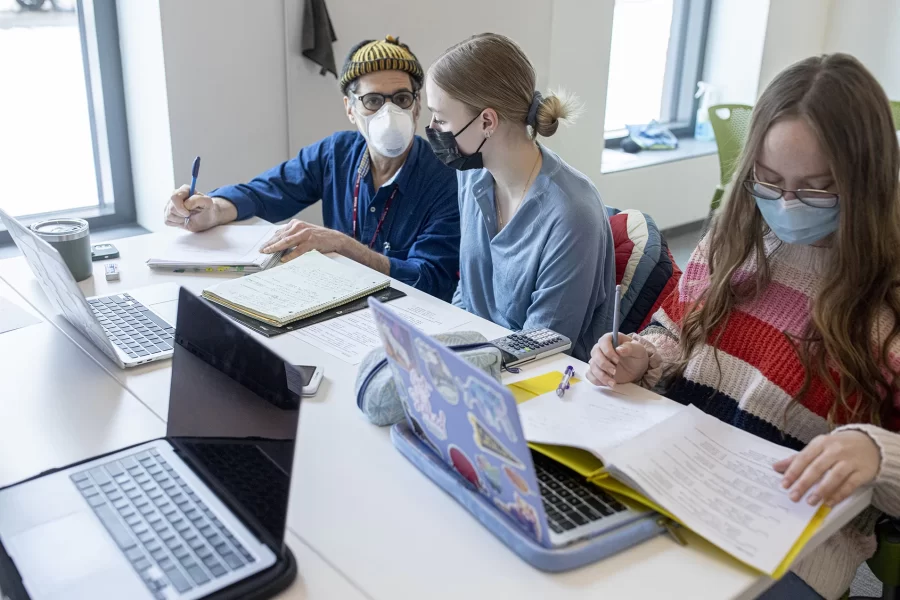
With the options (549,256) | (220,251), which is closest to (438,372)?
(549,256)

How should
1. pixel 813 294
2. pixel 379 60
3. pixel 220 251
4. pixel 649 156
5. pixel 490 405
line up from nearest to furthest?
pixel 490 405 < pixel 813 294 < pixel 220 251 < pixel 379 60 < pixel 649 156

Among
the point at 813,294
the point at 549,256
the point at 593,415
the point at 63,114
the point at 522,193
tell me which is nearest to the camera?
the point at 593,415

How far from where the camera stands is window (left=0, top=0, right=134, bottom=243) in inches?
98.3

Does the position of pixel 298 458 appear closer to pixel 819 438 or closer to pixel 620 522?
pixel 620 522

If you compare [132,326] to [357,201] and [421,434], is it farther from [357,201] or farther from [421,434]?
[357,201]

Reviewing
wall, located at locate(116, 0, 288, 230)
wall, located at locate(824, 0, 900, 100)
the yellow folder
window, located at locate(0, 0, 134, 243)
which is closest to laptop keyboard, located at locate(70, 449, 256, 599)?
the yellow folder

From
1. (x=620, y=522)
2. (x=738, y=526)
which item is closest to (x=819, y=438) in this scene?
(x=738, y=526)

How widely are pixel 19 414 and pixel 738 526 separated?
1.00 meters

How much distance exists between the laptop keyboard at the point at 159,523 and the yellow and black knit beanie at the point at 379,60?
1.22 metres

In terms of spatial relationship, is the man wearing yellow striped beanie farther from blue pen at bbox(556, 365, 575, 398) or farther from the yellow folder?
the yellow folder

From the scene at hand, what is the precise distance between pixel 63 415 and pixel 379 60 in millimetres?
1151

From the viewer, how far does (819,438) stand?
40.3 inches

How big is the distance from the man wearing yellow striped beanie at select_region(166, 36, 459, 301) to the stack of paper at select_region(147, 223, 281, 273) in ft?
0.12

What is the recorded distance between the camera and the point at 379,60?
199 cm
